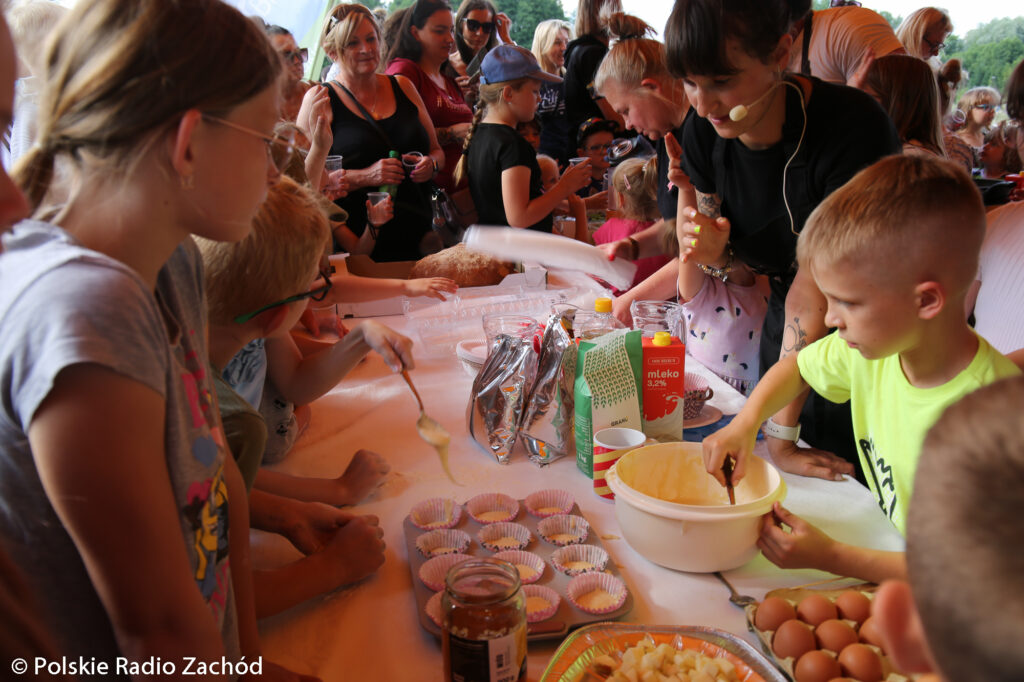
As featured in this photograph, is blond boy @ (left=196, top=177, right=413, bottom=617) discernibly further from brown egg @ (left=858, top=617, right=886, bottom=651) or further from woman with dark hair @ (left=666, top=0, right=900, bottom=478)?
woman with dark hair @ (left=666, top=0, right=900, bottom=478)

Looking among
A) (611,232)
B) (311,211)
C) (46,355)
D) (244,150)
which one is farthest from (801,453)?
(611,232)

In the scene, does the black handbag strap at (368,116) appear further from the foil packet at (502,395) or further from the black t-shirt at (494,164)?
the foil packet at (502,395)

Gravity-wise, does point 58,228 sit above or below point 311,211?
above

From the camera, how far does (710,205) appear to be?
222cm

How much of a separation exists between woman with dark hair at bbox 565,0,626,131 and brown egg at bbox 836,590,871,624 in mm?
3815

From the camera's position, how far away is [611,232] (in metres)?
3.28

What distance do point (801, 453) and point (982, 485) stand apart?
3.86 ft

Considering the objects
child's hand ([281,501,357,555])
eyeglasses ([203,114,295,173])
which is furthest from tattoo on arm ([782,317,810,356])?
eyeglasses ([203,114,295,173])

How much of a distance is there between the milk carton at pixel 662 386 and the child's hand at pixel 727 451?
0.23 metres

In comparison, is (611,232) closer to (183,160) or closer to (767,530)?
(767,530)

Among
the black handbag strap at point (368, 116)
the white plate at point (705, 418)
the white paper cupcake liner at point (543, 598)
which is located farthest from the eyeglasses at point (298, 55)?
the white paper cupcake liner at point (543, 598)

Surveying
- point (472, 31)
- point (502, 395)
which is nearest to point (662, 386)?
→ point (502, 395)

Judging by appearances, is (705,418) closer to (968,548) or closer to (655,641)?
(655,641)

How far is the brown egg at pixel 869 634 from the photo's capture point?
992 mm
